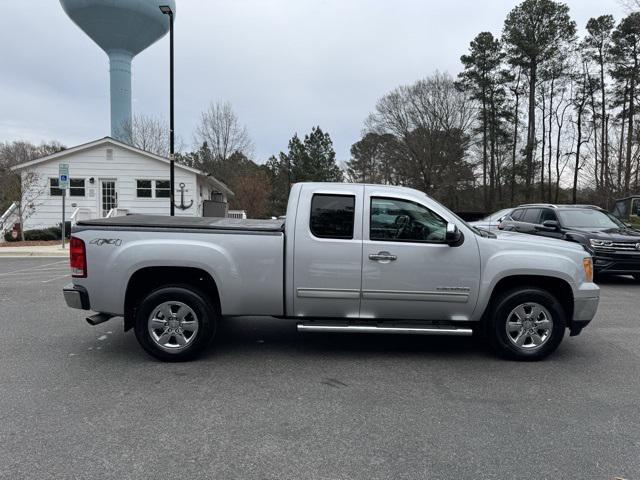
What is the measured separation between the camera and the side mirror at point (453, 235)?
478 centimetres

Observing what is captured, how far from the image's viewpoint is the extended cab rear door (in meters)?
4.89

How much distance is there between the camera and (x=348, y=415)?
3723mm

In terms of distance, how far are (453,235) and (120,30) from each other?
3345cm

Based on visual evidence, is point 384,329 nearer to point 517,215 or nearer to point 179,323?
point 179,323

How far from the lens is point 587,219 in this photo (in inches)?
461

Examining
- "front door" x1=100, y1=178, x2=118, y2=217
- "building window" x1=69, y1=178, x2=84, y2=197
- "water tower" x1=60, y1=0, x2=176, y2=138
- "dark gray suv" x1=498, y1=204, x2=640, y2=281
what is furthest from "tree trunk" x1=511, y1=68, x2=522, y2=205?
"building window" x1=69, y1=178, x2=84, y2=197

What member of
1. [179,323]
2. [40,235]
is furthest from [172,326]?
[40,235]

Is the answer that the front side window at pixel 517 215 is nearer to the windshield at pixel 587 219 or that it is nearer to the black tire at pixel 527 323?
the windshield at pixel 587 219

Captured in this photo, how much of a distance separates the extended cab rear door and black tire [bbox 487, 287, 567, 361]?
1.54 m

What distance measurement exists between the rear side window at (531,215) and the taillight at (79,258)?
1157cm

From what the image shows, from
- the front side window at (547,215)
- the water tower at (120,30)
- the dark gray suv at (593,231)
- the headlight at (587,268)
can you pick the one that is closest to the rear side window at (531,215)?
the dark gray suv at (593,231)

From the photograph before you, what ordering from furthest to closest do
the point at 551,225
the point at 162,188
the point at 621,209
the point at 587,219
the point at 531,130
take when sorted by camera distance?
1. the point at 531,130
2. the point at 162,188
3. the point at 621,209
4. the point at 587,219
5. the point at 551,225

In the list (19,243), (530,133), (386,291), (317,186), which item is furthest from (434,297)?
(530,133)

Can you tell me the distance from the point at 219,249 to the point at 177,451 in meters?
2.15
